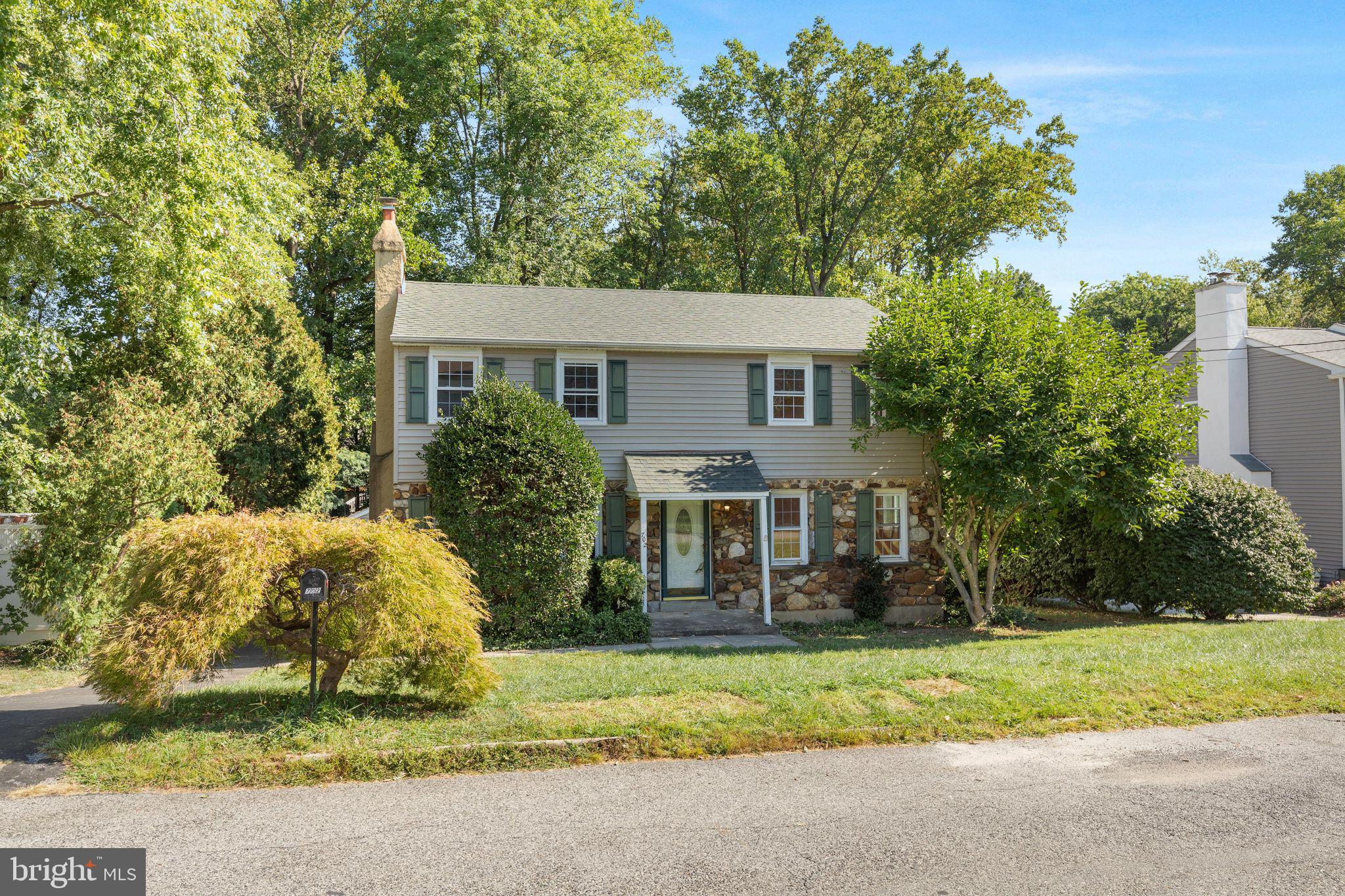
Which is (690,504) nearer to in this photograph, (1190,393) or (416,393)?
(416,393)

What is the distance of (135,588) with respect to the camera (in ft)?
24.4

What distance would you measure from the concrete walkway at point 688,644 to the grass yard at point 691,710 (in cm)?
107

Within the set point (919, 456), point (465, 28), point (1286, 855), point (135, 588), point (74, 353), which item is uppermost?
point (465, 28)

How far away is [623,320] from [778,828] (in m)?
11.8

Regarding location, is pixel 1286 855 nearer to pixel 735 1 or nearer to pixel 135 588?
pixel 135 588

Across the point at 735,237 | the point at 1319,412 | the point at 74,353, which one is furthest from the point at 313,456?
Result: the point at 1319,412

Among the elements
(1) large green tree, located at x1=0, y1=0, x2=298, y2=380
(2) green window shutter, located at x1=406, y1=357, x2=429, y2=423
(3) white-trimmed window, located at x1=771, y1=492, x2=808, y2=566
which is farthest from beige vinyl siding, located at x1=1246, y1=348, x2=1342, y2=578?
(1) large green tree, located at x1=0, y1=0, x2=298, y2=380

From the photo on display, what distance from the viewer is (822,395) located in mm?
15945

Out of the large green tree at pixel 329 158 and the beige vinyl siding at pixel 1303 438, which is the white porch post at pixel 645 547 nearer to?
→ the large green tree at pixel 329 158

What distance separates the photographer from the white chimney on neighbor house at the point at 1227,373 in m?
21.7

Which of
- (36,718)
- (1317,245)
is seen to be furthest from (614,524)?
(1317,245)

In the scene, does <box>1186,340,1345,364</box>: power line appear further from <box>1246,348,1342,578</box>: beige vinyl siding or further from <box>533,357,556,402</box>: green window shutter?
<box>533,357,556,402</box>: green window shutter

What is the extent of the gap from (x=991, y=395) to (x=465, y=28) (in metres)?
20.4

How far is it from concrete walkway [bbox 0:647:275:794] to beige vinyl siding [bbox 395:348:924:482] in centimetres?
687
